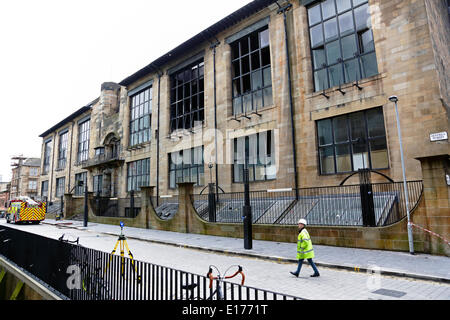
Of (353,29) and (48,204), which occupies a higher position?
(353,29)

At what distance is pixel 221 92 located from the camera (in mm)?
22578

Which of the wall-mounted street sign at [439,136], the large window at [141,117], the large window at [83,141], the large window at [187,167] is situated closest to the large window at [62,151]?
the large window at [83,141]

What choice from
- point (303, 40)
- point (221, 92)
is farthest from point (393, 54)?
point (221, 92)

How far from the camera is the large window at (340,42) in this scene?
51.5ft

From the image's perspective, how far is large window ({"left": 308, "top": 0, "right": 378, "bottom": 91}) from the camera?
15695 millimetres

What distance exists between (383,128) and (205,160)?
12.8 metres

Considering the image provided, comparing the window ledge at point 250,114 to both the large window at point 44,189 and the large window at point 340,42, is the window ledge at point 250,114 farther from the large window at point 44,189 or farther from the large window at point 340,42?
the large window at point 44,189

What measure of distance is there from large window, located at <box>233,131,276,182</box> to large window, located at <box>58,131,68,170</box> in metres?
39.5

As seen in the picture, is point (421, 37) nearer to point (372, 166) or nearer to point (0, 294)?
point (372, 166)

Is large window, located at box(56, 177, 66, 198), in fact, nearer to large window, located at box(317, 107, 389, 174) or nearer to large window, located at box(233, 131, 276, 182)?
large window, located at box(233, 131, 276, 182)

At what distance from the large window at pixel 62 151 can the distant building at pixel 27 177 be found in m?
24.8

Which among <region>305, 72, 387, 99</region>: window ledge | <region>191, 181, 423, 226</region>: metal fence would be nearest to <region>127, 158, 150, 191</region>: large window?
<region>191, 181, 423, 226</region>: metal fence

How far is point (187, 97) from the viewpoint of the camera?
86.2 feet

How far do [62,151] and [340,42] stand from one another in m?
49.3
